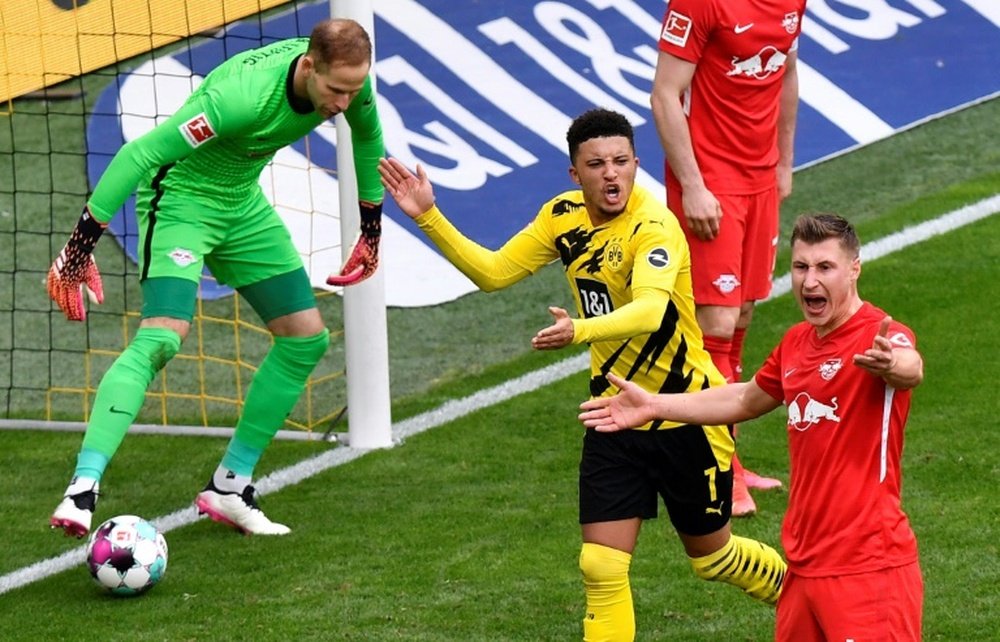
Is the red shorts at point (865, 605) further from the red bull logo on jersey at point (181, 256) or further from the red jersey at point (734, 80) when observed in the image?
the red bull logo on jersey at point (181, 256)

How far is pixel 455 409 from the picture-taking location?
901cm

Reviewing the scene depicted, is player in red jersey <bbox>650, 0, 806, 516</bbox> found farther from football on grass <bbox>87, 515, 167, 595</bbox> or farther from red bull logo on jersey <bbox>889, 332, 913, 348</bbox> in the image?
red bull logo on jersey <bbox>889, 332, 913, 348</bbox>

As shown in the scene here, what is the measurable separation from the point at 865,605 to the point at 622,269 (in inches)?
62.4

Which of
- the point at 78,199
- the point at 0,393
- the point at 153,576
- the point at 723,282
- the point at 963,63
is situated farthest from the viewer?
the point at 963,63

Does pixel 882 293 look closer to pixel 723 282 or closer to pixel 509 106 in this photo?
pixel 723 282

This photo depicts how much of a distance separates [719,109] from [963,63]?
579 cm

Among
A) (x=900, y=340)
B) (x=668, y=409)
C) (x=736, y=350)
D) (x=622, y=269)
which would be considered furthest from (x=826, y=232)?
(x=736, y=350)

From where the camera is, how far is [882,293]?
9.68 metres

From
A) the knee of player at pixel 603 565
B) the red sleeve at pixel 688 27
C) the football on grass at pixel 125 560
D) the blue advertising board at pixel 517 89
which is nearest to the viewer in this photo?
the knee of player at pixel 603 565

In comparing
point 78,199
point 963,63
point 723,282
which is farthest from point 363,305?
point 963,63

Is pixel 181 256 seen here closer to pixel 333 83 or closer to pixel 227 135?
pixel 227 135

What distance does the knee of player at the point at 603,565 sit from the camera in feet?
18.4

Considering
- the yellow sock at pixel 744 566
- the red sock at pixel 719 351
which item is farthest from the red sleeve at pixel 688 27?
the yellow sock at pixel 744 566

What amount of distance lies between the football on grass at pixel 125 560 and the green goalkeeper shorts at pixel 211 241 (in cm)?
104
